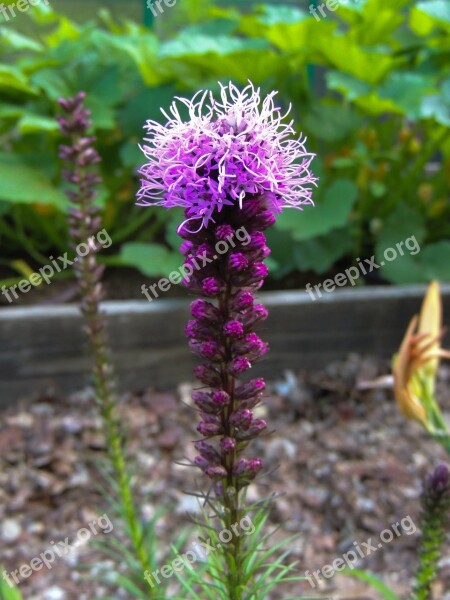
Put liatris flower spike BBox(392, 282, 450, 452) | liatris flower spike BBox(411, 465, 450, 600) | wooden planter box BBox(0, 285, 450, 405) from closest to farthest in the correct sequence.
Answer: liatris flower spike BBox(411, 465, 450, 600) → liatris flower spike BBox(392, 282, 450, 452) → wooden planter box BBox(0, 285, 450, 405)

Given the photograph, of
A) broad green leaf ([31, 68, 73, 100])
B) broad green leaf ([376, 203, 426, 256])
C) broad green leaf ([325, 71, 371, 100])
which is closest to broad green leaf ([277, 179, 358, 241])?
broad green leaf ([376, 203, 426, 256])

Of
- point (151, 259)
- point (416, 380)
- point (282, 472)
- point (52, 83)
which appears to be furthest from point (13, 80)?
point (416, 380)

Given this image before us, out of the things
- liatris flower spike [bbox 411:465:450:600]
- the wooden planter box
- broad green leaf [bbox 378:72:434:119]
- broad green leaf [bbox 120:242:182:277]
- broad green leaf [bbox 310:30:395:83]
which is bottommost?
liatris flower spike [bbox 411:465:450:600]

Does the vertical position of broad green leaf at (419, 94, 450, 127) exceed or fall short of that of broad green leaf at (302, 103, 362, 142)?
it falls short

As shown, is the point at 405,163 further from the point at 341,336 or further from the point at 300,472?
the point at 300,472

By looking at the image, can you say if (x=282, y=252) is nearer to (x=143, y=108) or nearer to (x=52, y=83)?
(x=143, y=108)

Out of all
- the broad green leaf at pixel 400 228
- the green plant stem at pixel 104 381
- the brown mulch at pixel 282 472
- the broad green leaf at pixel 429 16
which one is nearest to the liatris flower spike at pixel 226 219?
the green plant stem at pixel 104 381

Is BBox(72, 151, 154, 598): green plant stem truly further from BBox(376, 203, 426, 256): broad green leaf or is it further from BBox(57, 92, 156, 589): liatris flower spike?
BBox(376, 203, 426, 256): broad green leaf
